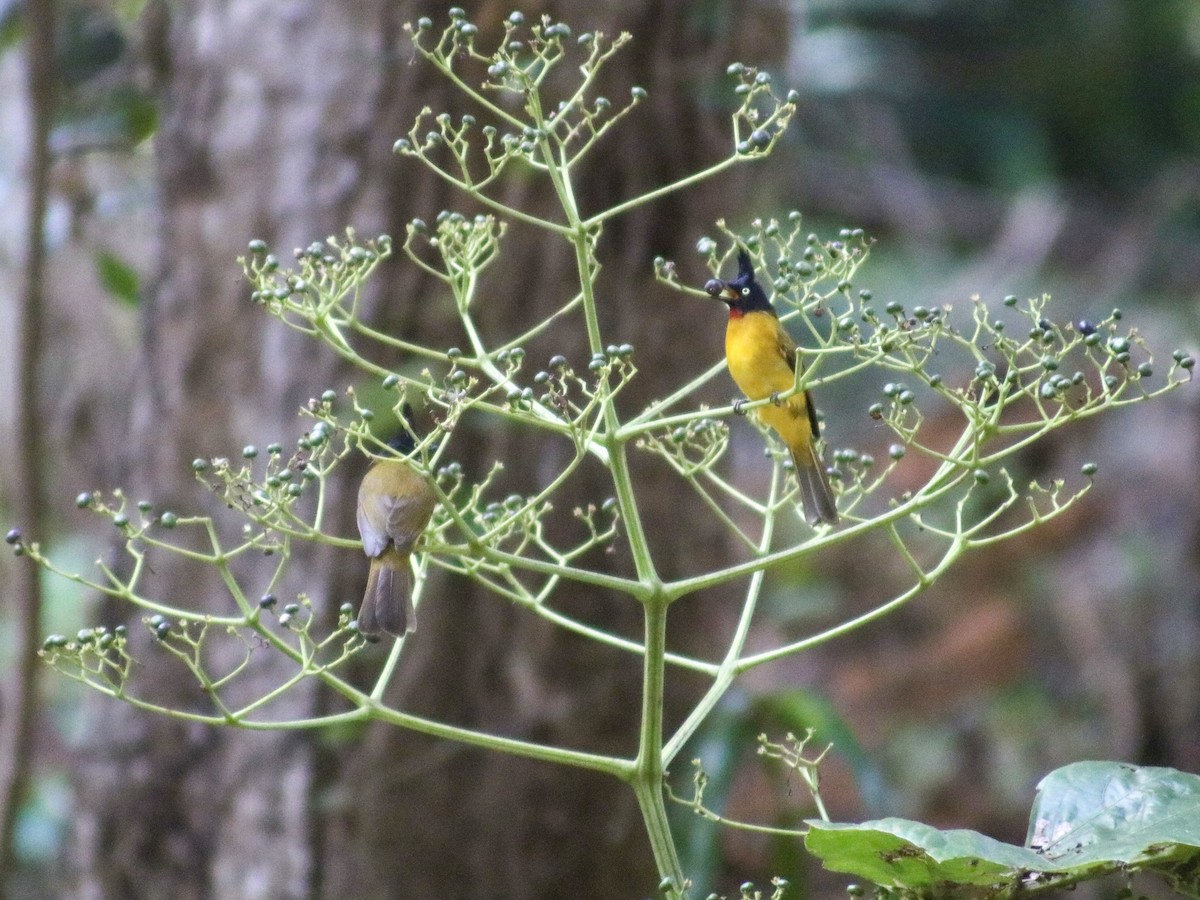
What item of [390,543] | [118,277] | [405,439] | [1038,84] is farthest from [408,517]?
[1038,84]

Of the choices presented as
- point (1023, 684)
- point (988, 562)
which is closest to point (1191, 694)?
point (1023, 684)

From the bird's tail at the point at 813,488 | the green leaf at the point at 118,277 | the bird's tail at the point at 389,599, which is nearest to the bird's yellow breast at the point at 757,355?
the bird's tail at the point at 813,488

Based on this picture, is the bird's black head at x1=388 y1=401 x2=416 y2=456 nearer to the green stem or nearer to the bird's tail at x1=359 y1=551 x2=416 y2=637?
the bird's tail at x1=359 y1=551 x2=416 y2=637

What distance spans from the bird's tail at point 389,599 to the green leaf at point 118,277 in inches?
87.8

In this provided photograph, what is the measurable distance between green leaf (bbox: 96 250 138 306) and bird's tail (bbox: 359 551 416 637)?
2231mm

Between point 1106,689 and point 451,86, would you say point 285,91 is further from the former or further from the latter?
point 1106,689

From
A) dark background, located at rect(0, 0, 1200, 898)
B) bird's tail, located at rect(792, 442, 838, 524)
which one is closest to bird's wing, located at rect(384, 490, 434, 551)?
bird's tail, located at rect(792, 442, 838, 524)

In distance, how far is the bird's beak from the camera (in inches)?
67.1

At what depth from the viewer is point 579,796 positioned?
360 centimetres

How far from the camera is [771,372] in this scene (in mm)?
2109

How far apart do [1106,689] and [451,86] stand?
5559mm

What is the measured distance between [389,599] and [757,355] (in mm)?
676

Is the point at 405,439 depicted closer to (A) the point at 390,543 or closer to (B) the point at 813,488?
(A) the point at 390,543

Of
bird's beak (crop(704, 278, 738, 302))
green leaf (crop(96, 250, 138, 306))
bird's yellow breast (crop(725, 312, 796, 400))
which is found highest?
green leaf (crop(96, 250, 138, 306))
